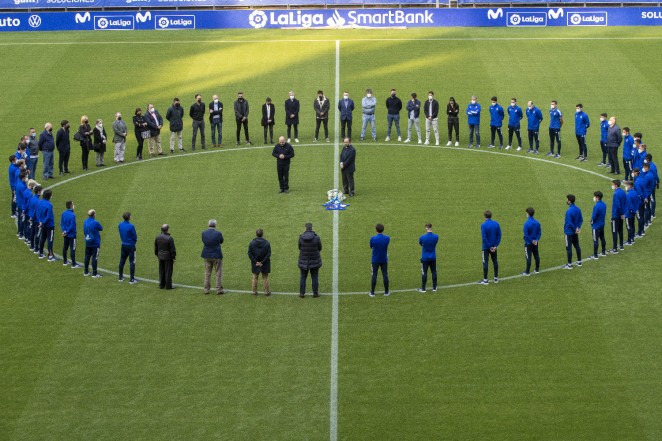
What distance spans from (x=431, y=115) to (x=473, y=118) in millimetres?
1509

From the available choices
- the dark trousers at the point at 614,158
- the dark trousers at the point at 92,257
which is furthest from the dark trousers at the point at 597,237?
the dark trousers at the point at 92,257

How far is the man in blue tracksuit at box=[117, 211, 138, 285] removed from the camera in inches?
1200

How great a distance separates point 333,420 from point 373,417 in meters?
0.76

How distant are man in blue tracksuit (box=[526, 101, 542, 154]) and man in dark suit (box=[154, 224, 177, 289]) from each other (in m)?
16.2

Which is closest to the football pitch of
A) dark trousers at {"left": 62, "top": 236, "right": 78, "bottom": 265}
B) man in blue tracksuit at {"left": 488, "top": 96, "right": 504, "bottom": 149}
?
dark trousers at {"left": 62, "top": 236, "right": 78, "bottom": 265}

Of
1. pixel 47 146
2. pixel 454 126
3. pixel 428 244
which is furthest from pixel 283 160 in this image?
pixel 428 244

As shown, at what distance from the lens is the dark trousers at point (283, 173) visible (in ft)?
126

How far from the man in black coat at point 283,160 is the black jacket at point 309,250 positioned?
8673mm

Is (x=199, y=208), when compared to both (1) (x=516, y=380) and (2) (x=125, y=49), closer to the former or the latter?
(1) (x=516, y=380)

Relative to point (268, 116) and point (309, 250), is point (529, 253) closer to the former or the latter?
point (309, 250)

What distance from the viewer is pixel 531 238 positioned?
30969 millimetres

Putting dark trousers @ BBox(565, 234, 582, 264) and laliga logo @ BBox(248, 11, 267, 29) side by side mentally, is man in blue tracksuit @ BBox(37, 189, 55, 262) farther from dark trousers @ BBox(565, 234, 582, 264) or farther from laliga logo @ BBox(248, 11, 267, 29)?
laliga logo @ BBox(248, 11, 267, 29)

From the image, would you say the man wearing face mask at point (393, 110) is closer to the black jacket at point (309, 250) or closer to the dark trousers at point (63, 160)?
the dark trousers at point (63, 160)

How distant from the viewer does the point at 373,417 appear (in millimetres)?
23859
